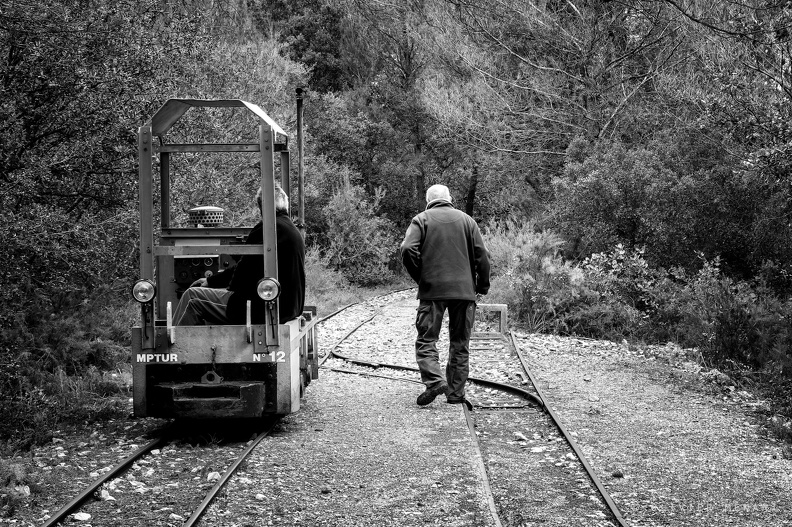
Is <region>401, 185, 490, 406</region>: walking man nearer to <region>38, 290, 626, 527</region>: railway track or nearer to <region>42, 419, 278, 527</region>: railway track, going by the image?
<region>38, 290, 626, 527</region>: railway track

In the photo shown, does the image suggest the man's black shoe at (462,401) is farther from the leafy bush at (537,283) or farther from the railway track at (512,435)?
the leafy bush at (537,283)

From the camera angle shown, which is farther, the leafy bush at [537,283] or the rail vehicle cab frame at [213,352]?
the leafy bush at [537,283]

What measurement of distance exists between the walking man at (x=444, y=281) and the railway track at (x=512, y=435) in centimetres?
49

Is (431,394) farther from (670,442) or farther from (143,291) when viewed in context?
(143,291)

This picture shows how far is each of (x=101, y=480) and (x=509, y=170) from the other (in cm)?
2846

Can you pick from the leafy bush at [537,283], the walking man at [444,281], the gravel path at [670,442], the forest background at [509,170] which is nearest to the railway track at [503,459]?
the gravel path at [670,442]

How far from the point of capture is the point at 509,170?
33125 mm

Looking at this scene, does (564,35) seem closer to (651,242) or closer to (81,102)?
(651,242)

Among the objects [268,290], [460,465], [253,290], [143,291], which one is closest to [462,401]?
[460,465]

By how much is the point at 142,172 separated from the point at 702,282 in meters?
10.2

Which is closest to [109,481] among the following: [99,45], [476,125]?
[99,45]

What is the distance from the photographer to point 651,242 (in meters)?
17.6

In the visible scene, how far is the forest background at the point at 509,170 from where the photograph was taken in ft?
28.8

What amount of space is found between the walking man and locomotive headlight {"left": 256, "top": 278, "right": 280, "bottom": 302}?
195 centimetres
